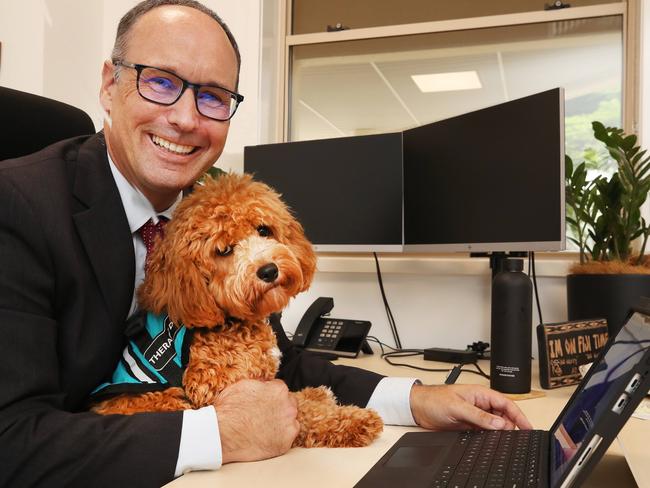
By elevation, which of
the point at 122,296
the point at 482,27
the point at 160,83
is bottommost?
the point at 122,296

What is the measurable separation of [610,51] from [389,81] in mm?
811

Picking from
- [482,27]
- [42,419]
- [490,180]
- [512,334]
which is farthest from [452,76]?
[42,419]

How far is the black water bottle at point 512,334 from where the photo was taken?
1.24 meters

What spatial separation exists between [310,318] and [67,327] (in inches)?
40.8

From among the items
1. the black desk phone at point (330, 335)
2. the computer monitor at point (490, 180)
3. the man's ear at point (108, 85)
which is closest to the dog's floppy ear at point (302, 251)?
the man's ear at point (108, 85)

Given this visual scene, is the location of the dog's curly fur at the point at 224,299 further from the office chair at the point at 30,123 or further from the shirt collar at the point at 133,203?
the office chair at the point at 30,123

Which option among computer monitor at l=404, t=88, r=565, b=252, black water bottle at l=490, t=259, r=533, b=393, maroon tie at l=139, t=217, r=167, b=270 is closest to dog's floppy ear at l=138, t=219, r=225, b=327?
maroon tie at l=139, t=217, r=167, b=270

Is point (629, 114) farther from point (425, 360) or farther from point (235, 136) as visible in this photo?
point (235, 136)

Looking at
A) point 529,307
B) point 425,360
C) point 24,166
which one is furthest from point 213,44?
point 425,360

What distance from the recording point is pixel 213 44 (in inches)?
39.7

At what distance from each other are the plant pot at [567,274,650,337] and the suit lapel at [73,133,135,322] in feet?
3.73

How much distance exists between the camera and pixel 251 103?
7.27 ft

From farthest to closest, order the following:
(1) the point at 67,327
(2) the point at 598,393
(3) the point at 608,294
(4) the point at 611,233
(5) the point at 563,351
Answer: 1. (4) the point at 611,233
2. (3) the point at 608,294
3. (5) the point at 563,351
4. (1) the point at 67,327
5. (2) the point at 598,393

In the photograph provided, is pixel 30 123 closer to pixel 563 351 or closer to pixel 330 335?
pixel 330 335
